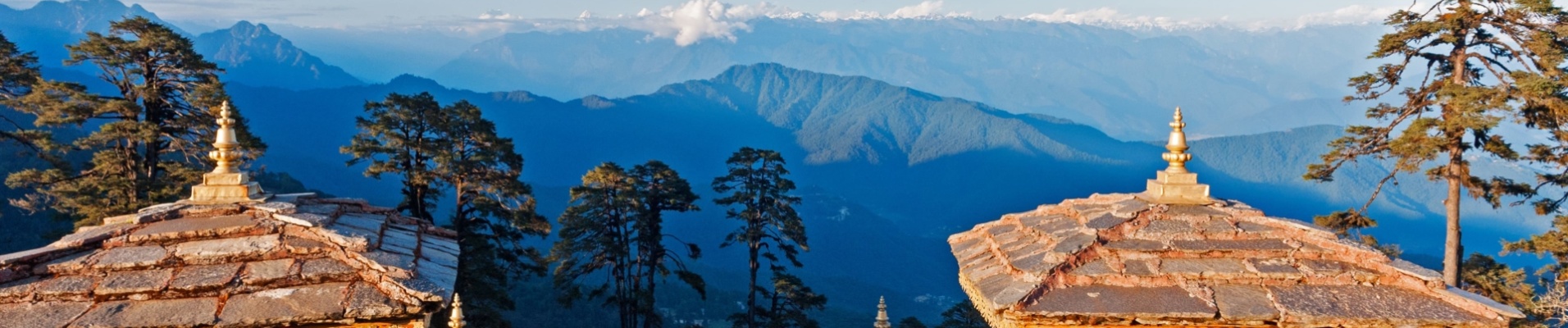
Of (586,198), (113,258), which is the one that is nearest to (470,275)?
(586,198)

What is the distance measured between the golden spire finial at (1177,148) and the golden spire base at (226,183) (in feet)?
27.5

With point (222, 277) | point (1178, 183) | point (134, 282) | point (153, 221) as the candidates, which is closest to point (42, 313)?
point (134, 282)

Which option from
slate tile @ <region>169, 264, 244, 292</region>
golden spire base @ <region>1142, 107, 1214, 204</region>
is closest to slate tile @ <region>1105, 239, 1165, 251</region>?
golden spire base @ <region>1142, 107, 1214, 204</region>

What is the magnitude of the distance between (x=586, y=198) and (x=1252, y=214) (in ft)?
63.7

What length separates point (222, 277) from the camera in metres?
6.70

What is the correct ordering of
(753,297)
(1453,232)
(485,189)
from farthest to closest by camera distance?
(753,297)
(485,189)
(1453,232)

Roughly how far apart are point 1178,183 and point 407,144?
62.1 feet

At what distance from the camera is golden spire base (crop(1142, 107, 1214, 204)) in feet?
27.4

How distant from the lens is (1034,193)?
437 feet

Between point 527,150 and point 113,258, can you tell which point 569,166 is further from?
point 113,258

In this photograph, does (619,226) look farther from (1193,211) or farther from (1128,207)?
(1193,211)

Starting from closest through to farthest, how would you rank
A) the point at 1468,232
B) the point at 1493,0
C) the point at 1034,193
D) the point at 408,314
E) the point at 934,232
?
the point at 408,314 < the point at 1493,0 < the point at 934,232 < the point at 1468,232 < the point at 1034,193

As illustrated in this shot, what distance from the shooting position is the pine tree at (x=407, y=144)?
22406 millimetres

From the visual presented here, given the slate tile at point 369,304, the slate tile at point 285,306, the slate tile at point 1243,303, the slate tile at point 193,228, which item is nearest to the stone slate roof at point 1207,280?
the slate tile at point 1243,303
